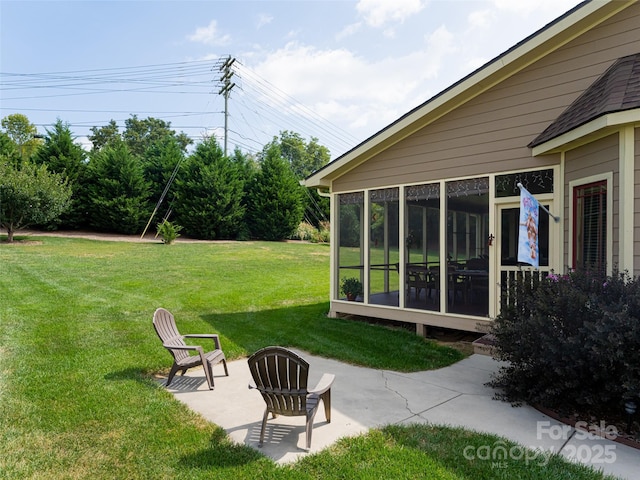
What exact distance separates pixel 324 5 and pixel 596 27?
5736 millimetres

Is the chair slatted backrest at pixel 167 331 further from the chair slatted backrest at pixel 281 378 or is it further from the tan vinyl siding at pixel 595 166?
the tan vinyl siding at pixel 595 166

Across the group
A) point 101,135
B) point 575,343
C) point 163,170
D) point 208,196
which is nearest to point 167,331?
point 575,343

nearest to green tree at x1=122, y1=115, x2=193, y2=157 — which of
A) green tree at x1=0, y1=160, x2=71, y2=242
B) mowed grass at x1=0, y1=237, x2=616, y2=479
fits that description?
green tree at x1=0, y1=160, x2=71, y2=242

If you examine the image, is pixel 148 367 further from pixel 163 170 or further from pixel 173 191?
pixel 163 170

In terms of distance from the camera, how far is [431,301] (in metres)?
7.11

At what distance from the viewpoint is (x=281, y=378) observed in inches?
135

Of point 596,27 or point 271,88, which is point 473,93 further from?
point 271,88

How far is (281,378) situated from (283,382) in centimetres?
4

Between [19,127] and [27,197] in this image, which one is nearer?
[27,197]

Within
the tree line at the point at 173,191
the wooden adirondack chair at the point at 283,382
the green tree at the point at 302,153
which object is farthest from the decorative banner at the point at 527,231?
the green tree at the point at 302,153

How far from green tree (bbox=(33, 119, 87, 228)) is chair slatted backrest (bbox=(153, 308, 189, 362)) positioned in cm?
2038

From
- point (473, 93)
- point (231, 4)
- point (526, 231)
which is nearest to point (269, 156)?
point (231, 4)

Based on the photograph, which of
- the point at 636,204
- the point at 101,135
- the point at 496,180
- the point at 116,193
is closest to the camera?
the point at 636,204

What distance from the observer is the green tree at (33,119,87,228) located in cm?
2223
